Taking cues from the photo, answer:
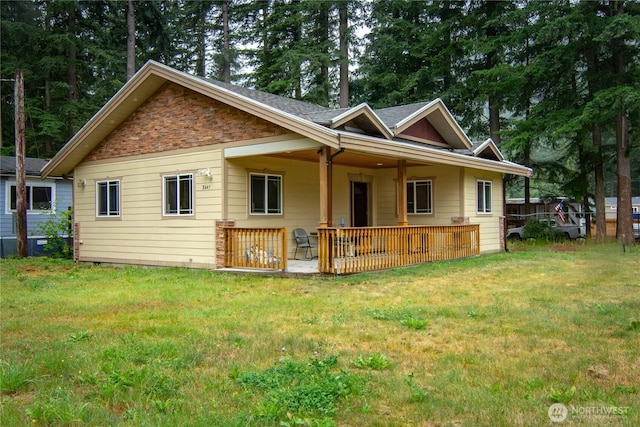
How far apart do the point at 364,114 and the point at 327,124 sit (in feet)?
3.99

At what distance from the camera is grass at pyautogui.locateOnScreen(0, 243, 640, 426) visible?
3287mm

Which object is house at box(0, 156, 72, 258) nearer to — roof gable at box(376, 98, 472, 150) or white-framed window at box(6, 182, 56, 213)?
white-framed window at box(6, 182, 56, 213)

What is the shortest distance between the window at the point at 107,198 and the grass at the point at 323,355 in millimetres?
5536

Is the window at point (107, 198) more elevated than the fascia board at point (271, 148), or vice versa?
the fascia board at point (271, 148)

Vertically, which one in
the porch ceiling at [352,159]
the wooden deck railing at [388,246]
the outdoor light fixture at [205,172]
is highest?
the porch ceiling at [352,159]

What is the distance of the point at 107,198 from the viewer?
14.3m

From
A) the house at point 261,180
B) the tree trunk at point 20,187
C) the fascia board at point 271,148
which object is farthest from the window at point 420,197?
the tree trunk at point 20,187

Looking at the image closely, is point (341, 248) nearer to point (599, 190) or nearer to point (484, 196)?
point (484, 196)

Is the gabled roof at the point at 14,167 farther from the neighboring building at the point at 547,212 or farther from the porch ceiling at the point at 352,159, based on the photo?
the neighboring building at the point at 547,212

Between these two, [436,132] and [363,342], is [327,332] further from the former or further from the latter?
[436,132]

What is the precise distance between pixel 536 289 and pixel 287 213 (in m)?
6.39

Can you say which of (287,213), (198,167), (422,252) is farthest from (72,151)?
(422,252)

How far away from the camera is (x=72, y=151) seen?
559 inches

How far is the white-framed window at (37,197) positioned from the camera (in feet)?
56.6
